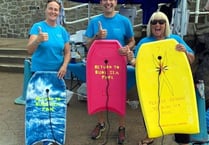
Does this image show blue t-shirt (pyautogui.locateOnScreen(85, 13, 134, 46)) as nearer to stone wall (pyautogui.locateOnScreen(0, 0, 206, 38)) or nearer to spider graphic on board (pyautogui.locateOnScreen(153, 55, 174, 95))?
spider graphic on board (pyautogui.locateOnScreen(153, 55, 174, 95))

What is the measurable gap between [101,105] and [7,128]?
4.78 ft

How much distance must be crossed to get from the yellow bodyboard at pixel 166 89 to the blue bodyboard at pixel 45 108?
87cm

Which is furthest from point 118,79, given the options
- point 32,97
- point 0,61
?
point 0,61

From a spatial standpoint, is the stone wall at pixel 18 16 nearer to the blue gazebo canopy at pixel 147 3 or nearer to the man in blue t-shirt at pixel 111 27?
the blue gazebo canopy at pixel 147 3

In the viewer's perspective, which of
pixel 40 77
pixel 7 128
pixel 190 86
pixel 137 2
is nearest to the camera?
pixel 190 86

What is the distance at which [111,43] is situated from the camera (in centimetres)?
397

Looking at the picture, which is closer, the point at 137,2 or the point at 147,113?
the point at 147,113

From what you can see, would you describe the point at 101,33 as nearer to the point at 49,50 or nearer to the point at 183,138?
the point at 49,50

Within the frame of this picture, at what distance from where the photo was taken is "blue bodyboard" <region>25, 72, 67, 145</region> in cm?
386

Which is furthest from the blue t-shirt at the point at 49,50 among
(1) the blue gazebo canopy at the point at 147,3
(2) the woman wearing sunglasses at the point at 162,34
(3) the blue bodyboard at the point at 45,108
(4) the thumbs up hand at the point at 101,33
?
(1) the blue gazebo canopy at the point at 147,3

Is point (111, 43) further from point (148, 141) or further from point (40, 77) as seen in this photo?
point (148, 141)

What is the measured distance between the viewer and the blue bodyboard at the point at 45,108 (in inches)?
152

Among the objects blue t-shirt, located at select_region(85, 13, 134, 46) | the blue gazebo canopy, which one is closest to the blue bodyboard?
blue t-shirt, located at select_region(85, 13, 134, 46)

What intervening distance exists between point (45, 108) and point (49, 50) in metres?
0.60
